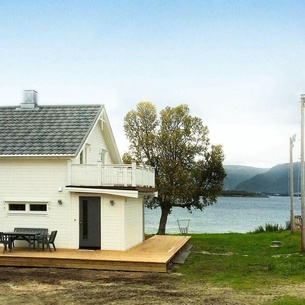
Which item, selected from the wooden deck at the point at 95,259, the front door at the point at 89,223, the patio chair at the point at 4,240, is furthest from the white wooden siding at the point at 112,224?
the patio chair at the point at 4,240

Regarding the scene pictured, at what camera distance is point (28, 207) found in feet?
72.4

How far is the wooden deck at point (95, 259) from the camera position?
59.3ft

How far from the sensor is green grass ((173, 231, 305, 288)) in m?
16.2

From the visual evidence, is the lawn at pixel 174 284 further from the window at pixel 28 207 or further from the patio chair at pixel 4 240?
the window at pixel 28 207

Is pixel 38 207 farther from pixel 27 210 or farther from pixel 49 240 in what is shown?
pixel 49 240

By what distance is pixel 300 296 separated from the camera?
13.5 m

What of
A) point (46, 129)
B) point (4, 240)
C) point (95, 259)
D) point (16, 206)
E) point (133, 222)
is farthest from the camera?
point (46, 129)

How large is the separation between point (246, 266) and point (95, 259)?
18.2ft

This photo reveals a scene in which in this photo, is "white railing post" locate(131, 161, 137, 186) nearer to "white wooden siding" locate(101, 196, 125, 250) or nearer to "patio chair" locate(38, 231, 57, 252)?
"white wooden siding" locate(101, 196, 125, 250)

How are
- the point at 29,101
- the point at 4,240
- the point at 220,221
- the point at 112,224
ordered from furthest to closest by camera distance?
the point at 220,221 → the point at 29,101 → the point at 112,224 → the point at 4,240

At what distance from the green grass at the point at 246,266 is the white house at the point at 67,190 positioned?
342 centimetres

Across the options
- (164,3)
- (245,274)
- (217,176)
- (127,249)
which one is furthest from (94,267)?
(217,176)

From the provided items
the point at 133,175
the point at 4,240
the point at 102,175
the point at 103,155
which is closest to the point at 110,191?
the point at 102,175

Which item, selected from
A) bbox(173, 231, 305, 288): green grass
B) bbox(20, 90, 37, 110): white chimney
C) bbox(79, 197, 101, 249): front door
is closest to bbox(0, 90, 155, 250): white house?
bbox(79, 197, 101, 249): front door
